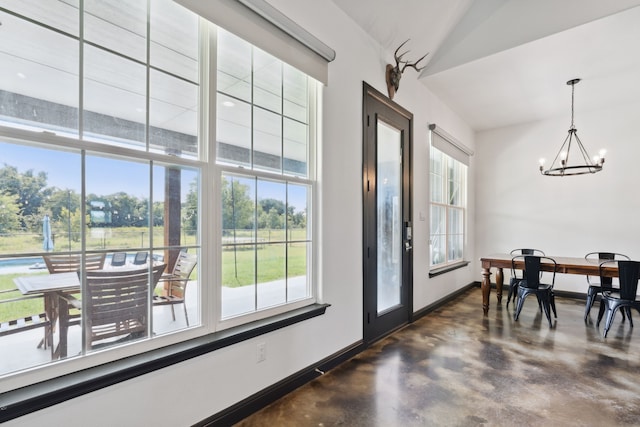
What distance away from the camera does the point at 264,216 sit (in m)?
2.12

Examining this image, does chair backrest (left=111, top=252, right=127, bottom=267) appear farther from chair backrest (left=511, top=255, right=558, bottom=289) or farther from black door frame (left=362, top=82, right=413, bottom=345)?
chair backrest (left=511, top=255, right=558, bottom=289)

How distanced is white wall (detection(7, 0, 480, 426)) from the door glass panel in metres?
0.42

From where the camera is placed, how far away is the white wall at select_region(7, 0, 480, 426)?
1416 mm

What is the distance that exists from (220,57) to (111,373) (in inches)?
70.3

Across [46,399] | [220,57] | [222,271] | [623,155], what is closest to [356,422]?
[222,271]

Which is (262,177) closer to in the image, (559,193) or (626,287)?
(626,287)

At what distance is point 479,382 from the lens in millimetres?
2334

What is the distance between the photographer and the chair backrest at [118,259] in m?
1.47

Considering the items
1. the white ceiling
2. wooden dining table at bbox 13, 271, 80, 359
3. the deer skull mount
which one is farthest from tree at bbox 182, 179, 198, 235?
the deer skull mount

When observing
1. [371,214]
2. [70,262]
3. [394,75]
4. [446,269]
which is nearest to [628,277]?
[446,269]

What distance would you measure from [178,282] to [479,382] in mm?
2329

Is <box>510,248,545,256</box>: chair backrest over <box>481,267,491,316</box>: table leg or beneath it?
over

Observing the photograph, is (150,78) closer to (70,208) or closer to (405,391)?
(70,208)

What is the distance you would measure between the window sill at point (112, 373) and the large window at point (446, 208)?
324 centimetres
